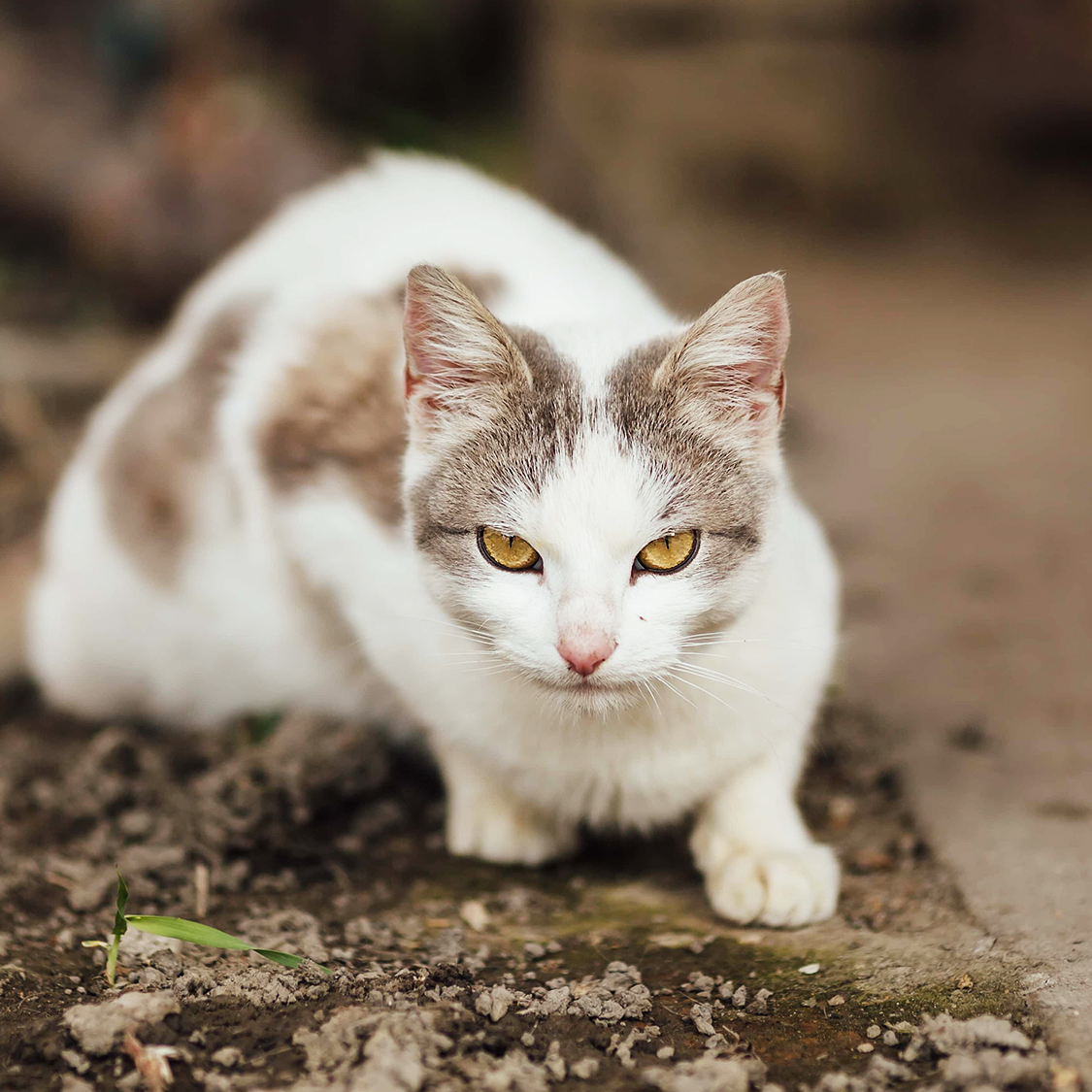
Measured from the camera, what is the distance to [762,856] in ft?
8.07

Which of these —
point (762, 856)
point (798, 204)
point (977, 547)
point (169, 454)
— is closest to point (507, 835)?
point (762, 856)

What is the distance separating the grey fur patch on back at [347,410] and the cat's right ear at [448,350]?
0.34 metres

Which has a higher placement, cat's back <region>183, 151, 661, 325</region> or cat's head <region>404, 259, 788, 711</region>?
cat's back <region>183, 151, 661, 325</region>

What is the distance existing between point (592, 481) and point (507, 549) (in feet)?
0.72

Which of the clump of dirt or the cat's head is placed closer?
the clump of dirt

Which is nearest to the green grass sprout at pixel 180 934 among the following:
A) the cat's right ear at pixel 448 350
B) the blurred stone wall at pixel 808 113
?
the cat's right ear at pixel 448 350

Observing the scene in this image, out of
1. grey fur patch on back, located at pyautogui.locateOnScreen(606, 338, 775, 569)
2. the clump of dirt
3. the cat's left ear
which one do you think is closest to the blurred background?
the clump of dirt

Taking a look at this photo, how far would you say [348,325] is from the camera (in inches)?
115

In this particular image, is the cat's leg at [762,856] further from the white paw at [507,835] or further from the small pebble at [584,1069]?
the small pebble at [584,1069]

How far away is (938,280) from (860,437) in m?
2.63

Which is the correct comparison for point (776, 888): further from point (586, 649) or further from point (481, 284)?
point (481, 284)

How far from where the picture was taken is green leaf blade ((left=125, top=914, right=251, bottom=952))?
2049mm

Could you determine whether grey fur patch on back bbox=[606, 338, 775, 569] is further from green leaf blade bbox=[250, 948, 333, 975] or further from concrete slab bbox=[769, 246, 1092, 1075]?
green leaf blade bbox=[250, 948, 333, 975]

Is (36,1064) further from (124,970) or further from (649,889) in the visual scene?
(649,889)
